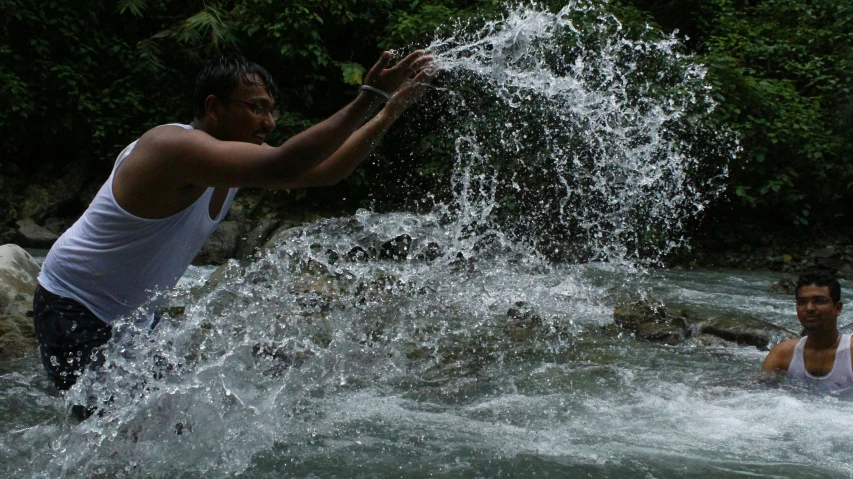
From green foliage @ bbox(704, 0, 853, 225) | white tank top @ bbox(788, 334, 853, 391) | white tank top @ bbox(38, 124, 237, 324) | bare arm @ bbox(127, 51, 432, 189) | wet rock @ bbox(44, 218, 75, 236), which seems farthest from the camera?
green foliage @ bbox(704, 0, 853, 225)

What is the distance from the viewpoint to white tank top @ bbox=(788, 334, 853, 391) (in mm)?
4570

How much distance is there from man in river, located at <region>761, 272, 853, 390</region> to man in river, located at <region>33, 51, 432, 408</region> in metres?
2.93

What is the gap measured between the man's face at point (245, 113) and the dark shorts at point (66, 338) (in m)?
0.71

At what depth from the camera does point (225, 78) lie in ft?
8.51

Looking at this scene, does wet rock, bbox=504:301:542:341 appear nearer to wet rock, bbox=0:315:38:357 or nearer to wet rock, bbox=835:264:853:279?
wet rock, bbox=0:315:38:357

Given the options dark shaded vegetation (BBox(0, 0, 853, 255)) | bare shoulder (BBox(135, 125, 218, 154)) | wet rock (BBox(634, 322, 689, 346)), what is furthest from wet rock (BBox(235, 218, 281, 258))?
bare shoulder (BBox(135, 125, 218, 154))

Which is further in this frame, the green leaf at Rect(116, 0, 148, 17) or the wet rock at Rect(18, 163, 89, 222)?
the green leaf at Rect(116, 0, 148, 17)

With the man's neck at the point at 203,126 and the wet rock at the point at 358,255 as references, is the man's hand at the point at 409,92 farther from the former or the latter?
the wet rock at the point at 358,255

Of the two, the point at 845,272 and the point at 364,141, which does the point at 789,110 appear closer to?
the point at 845,272

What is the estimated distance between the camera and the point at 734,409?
14.0ft

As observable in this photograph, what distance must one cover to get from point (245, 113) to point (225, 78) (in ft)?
0.39

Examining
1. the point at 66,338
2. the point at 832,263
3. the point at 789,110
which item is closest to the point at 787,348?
the point at 66,338

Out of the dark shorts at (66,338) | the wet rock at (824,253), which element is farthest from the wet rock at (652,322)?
the wet rock at (824,253)

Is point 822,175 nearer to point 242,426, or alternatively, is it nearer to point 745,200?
point 745,200
